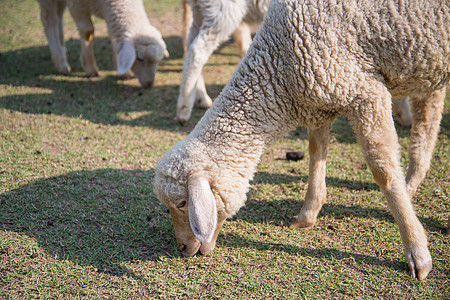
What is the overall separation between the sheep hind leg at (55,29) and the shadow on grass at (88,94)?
0.65 ft

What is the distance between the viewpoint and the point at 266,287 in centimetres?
310

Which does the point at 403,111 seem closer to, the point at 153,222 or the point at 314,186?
the point at 314,186

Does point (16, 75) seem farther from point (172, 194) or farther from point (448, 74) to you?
point (448, 74)

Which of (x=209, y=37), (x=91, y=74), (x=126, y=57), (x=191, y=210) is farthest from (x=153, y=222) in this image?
(x=91, y=74)

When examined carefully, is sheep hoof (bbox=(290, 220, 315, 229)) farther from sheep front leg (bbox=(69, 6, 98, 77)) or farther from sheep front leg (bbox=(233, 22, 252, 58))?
sheep front leg (bbox=(69, 6, 98, 77))

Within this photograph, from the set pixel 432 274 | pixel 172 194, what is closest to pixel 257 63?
pixel 172 194

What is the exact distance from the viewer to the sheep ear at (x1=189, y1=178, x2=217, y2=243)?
284 centimetres

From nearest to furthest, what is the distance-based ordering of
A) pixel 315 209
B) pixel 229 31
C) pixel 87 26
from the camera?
pixel 315 209
pixel 229 31
pixel 87 26

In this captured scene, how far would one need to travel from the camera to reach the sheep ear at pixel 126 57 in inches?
235

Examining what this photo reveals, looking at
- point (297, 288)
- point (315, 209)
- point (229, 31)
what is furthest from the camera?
point (229, 31)

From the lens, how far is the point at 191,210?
9.55 feet

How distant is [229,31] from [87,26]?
113 inches

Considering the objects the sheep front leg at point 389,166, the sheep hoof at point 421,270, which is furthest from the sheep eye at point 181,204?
the sheep hoof at point 421,270

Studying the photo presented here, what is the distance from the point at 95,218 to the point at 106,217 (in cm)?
10
